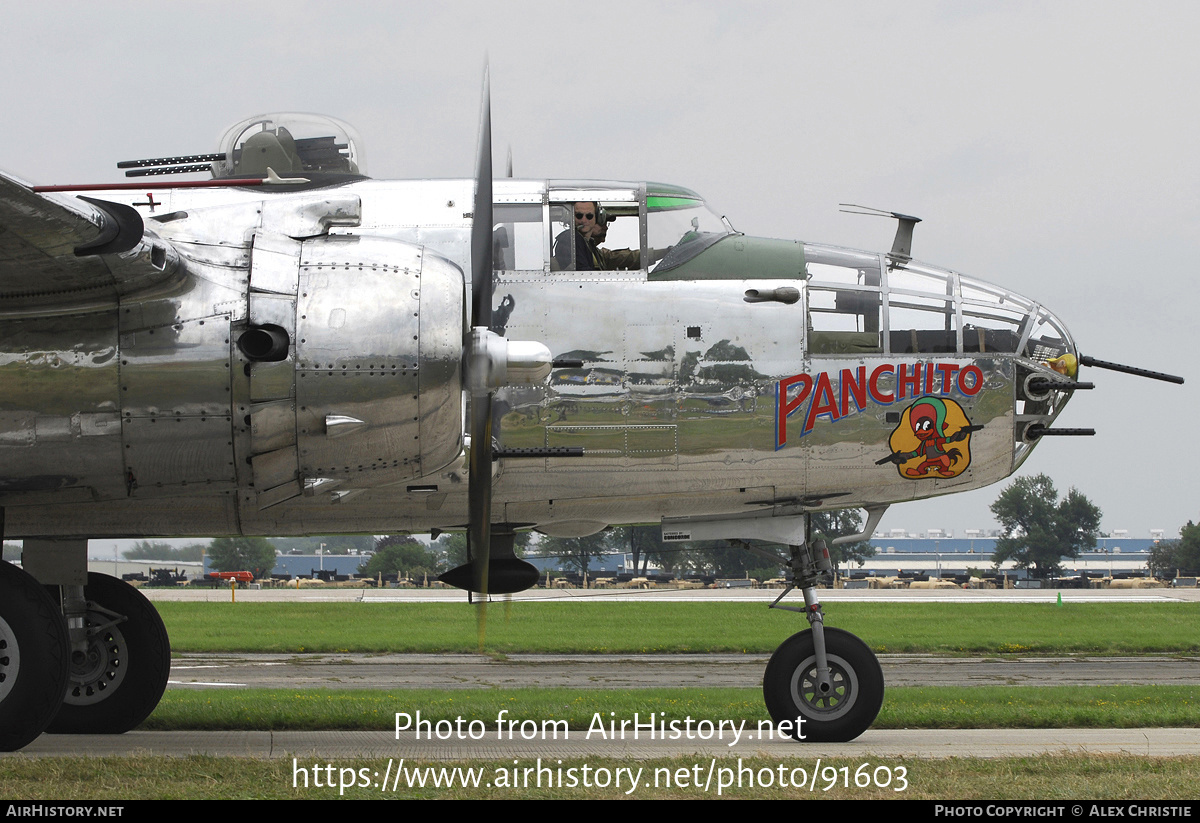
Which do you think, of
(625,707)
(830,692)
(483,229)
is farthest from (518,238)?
(625,707)

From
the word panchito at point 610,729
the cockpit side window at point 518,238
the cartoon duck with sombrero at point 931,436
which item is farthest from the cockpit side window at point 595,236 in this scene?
the word panchito at point 610,729

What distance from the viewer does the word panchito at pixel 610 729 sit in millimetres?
11102

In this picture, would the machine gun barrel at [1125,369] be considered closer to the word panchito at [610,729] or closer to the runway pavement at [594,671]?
the word panchito at [610,729]

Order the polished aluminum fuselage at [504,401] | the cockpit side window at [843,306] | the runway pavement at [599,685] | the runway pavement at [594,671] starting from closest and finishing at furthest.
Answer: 1. the polished aluminum fuselage at [504,401]
2. the runway pavement at [599,685]
3. the cockpit side window at [843,306]
4. the runway pavement at [594,671]

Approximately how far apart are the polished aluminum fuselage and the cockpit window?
0.97 feet

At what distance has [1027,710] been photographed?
1472cm

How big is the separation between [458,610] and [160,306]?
29.1 metres

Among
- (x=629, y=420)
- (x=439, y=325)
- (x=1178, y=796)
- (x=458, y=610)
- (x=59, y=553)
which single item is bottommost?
Answer: (x=458, y=610)

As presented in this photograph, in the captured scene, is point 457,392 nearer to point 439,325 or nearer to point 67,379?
point 439,325

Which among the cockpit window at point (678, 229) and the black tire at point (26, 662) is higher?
the cockpit window at point (678, 229)

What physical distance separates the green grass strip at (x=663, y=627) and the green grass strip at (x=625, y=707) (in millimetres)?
8988

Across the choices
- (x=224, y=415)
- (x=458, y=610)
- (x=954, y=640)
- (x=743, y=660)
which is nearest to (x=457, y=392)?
(x=224, y=415)
